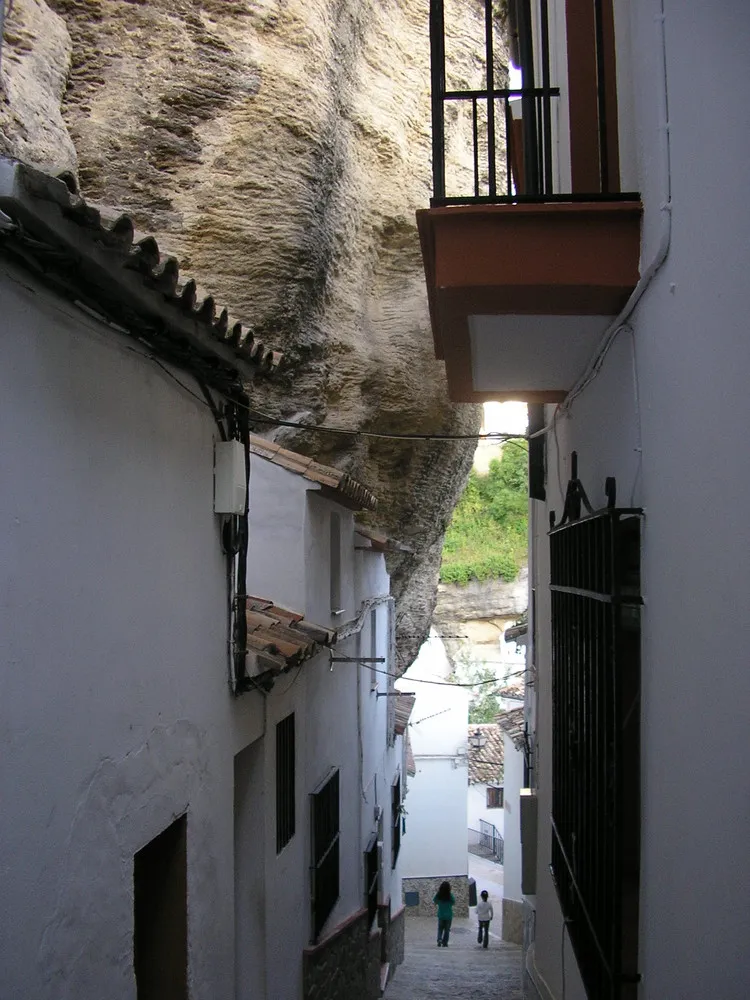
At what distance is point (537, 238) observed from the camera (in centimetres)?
355

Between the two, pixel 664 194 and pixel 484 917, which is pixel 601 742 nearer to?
pixel 664 194

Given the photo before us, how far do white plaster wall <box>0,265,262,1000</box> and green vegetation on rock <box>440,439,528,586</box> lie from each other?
92.7ft

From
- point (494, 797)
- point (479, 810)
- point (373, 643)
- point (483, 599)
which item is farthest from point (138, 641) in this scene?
point (479, 810)

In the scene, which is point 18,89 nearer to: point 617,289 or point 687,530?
point 617,289

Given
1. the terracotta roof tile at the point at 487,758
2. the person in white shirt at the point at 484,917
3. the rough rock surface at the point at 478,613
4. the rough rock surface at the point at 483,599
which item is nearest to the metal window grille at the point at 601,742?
the person in white shirt at the point at 484,917

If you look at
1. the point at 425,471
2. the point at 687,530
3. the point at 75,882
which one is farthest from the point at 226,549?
the point at 425,471

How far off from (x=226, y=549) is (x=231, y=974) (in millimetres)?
2659

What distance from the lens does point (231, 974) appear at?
17.8 ft

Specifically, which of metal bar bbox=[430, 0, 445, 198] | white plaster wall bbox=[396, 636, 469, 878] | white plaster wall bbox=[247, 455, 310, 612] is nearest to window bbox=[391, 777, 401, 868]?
white plaster wall bbox=[396, 636, 469, 878]

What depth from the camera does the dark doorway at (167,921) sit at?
4.54 meters

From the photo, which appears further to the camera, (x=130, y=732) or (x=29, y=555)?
(x=130, y=732)

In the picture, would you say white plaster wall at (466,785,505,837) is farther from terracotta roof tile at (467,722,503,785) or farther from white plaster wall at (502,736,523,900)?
white plaster wall at (502,736,523,900)

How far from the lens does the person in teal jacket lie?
734 inches

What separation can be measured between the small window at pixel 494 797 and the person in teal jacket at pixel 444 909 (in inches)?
Answer: 615
